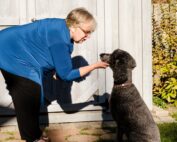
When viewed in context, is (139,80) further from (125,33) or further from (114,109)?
(114,109)

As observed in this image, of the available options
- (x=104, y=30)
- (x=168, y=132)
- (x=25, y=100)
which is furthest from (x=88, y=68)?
(x=104, y=30)

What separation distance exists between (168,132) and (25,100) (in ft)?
7.56

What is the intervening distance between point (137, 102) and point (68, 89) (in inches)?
77.5

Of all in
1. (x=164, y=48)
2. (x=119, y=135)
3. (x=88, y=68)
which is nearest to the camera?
(x=88, y=68)

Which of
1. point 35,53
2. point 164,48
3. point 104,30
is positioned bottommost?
point 164,48

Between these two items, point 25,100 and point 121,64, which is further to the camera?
point 121,64

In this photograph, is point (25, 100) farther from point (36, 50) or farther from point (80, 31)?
point (80, 31)

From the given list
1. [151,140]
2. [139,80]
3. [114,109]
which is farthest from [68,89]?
[151,140]

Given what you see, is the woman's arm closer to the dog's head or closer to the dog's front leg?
the dog's head

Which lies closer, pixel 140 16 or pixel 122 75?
pixel 122 75

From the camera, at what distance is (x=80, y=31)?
16.1 feet

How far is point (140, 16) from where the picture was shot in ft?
23.9

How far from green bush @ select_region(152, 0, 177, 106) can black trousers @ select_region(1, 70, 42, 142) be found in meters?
3.64

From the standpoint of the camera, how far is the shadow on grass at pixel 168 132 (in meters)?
6.14
